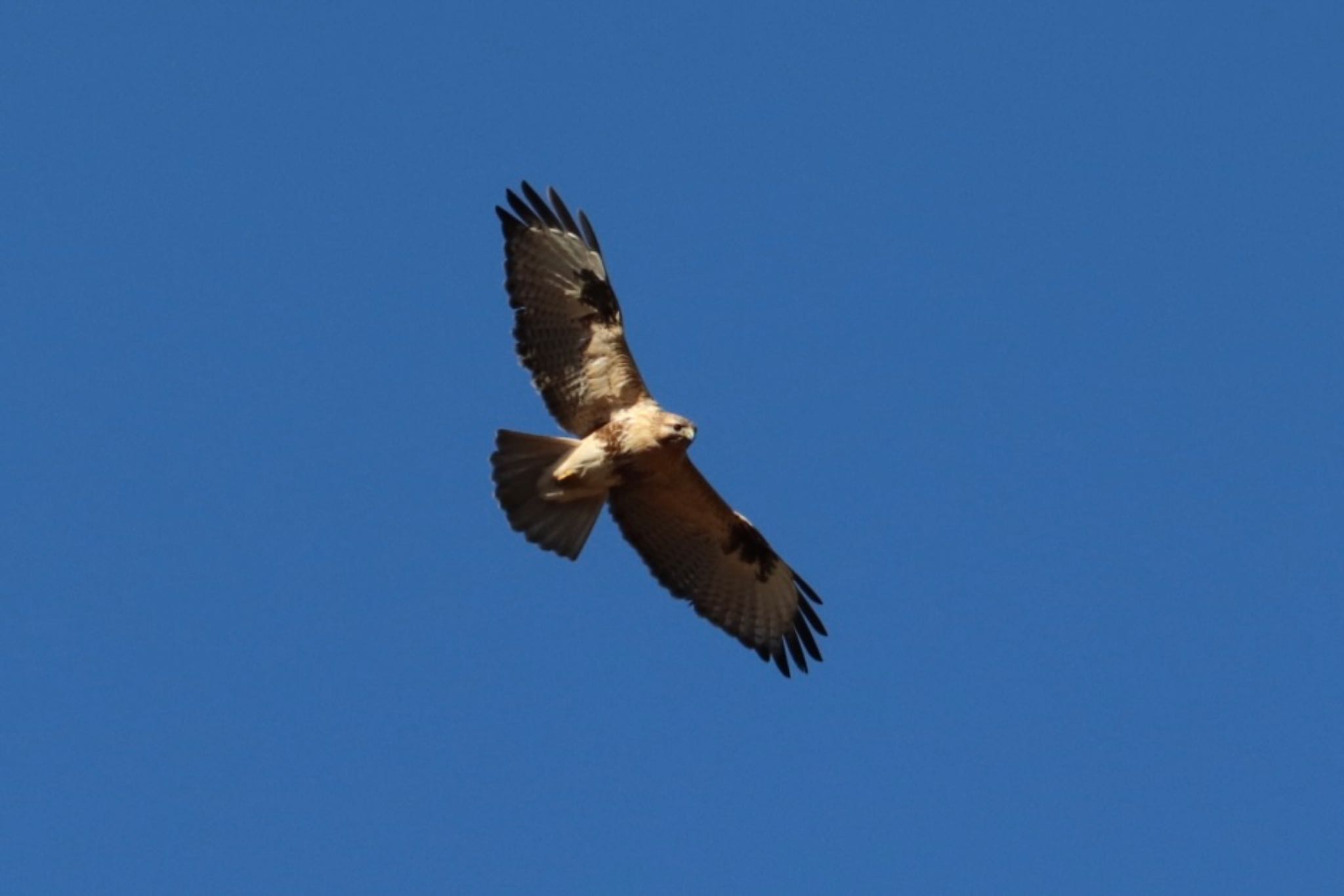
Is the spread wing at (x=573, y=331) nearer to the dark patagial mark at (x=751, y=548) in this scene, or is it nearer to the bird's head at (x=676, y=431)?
the bird's head at (x=676, y=431)

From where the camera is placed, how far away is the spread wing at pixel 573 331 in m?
13.3

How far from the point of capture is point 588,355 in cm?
1333

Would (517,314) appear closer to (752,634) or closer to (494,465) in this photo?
(494,465)

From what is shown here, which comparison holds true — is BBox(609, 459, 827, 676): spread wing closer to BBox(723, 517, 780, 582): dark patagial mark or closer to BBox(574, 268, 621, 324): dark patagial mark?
BBox(723, 517, 780, 582): dark patagial mark

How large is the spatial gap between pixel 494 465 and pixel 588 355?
836 millimetres

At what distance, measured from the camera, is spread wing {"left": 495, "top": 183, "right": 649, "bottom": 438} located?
13297mm

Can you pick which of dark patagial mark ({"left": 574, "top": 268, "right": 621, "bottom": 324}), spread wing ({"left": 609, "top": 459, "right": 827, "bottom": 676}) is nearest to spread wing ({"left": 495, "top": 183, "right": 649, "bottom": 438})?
dark patagial mark ({"left": 574, "top": 268, "right": 621, "bottom": 324})

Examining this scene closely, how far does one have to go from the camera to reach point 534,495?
13.4 m

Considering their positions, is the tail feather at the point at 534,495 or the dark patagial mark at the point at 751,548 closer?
the tail feather at the point at 534,495

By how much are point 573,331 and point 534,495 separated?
3.19 feet

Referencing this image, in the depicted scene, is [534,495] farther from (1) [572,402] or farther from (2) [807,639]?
(2) [807,639]

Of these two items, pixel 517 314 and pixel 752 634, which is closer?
pixel 517 314

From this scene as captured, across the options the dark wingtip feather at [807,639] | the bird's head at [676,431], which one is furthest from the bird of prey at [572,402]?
the dark wingtip feather at [807,639]

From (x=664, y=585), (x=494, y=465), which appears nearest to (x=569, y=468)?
(x=494, y=465)
